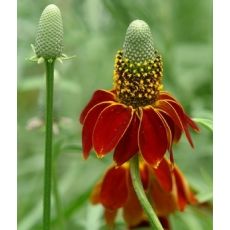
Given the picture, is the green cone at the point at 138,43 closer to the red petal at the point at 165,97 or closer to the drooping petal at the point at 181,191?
the red petal at the point at 165,97

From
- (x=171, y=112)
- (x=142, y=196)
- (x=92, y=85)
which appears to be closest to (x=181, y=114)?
(x=171, y=112)

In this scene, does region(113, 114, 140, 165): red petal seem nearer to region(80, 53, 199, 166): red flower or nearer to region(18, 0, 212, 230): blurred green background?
region(80, 53, 199, 166): red flower

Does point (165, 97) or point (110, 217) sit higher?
point (165, 97)

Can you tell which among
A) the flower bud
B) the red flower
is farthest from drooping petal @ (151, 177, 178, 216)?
the flower bud

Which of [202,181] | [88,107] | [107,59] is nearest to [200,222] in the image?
[202,181]

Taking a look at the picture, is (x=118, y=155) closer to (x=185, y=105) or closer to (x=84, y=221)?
(x=84, y=221)

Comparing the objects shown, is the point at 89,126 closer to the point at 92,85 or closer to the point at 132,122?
the point at 132,122
